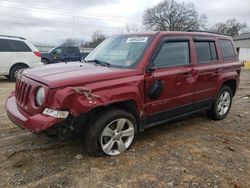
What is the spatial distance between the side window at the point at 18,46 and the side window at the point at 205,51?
8818mm

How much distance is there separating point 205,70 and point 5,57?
29.8 ft

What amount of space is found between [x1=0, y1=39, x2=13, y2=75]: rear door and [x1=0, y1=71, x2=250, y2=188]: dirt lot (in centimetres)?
718

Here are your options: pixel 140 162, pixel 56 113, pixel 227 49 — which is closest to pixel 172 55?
pixel 140 162

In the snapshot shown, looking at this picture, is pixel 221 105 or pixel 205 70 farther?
pixel 221 105

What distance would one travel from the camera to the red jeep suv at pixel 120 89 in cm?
358

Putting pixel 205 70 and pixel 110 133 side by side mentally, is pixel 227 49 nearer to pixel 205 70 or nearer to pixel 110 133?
pixel 205 70

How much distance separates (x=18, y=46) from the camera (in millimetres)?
12164

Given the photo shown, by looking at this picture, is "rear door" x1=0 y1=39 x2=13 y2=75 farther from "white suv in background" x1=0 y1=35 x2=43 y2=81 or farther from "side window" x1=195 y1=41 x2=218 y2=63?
"side window" x1=195 y1=41 x2=218 y2=63

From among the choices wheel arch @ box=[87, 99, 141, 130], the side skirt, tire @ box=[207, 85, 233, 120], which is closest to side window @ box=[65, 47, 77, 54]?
tire @ box=[207, 85, 233, 120]

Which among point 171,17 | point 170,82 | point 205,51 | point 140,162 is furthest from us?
point 171,17

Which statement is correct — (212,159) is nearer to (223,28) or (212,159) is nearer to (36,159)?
(36,159)

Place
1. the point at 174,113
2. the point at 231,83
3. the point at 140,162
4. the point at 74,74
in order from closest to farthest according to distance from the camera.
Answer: the point at 74,74 < the point at 140,162 < the point at 174,113 < the point at 231,83

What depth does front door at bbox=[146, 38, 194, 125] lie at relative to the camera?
14.6 ft

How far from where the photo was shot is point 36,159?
4043 mm
